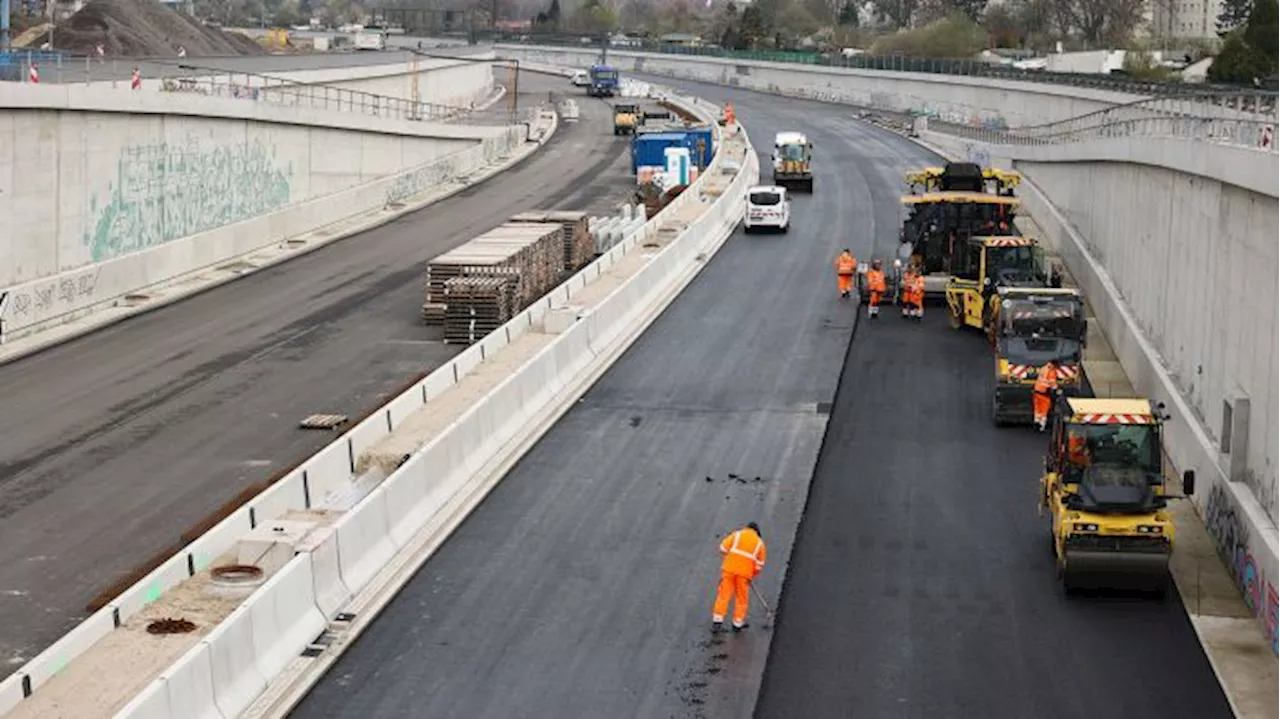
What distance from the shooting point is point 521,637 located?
872 inches

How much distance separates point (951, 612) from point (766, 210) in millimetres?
39557

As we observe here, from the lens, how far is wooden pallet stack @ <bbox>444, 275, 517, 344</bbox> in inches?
1681

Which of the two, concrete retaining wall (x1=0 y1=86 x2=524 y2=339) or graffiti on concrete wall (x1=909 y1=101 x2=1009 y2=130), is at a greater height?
graffiti on concrete wall (x1=909 y1=101 x2=1009 y2=130)

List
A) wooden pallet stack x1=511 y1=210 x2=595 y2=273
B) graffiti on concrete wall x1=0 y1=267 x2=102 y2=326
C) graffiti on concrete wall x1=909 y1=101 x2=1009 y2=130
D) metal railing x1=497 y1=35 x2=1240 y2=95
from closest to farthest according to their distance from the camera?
graffiti on concrete wall x1=0 y1=267 x2=102 y2=326 → wooden pallet stack x1=511 y1=210 x2=595 y2=273 → metal railing x1=497 y1=35 x2=1240 y2=95 → graffiti on concrete wall x1=909 y1=101 x2=1009 y2=130

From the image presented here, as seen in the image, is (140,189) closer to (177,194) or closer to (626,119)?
(177,194)

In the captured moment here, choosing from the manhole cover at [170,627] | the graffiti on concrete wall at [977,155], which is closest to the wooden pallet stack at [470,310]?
the manhole cover at [170,627]

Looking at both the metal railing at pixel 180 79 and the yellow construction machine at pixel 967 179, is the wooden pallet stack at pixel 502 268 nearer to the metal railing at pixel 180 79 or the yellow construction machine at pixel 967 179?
the metal railing at pixel 180 79

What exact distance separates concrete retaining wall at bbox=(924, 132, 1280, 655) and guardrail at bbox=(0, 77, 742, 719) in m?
11.2

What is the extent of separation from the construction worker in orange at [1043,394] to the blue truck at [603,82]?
106m

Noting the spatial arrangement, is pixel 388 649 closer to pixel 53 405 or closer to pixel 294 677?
pixel 294 677

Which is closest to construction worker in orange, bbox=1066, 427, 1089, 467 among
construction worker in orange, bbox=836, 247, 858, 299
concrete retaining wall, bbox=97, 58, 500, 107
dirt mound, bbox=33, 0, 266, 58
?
construction worker in orange, bbox=836, 247, 858, 299

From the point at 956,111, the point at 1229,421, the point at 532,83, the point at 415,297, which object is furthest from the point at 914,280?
the point at 532,83

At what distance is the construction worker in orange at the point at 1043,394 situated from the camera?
33500mm

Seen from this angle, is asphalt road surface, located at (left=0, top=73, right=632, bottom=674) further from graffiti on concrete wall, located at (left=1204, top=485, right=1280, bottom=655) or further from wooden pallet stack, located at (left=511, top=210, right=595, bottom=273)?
graffiti on concrete wall, located at (left=1204, top=485, right=1280, bottom=655)
